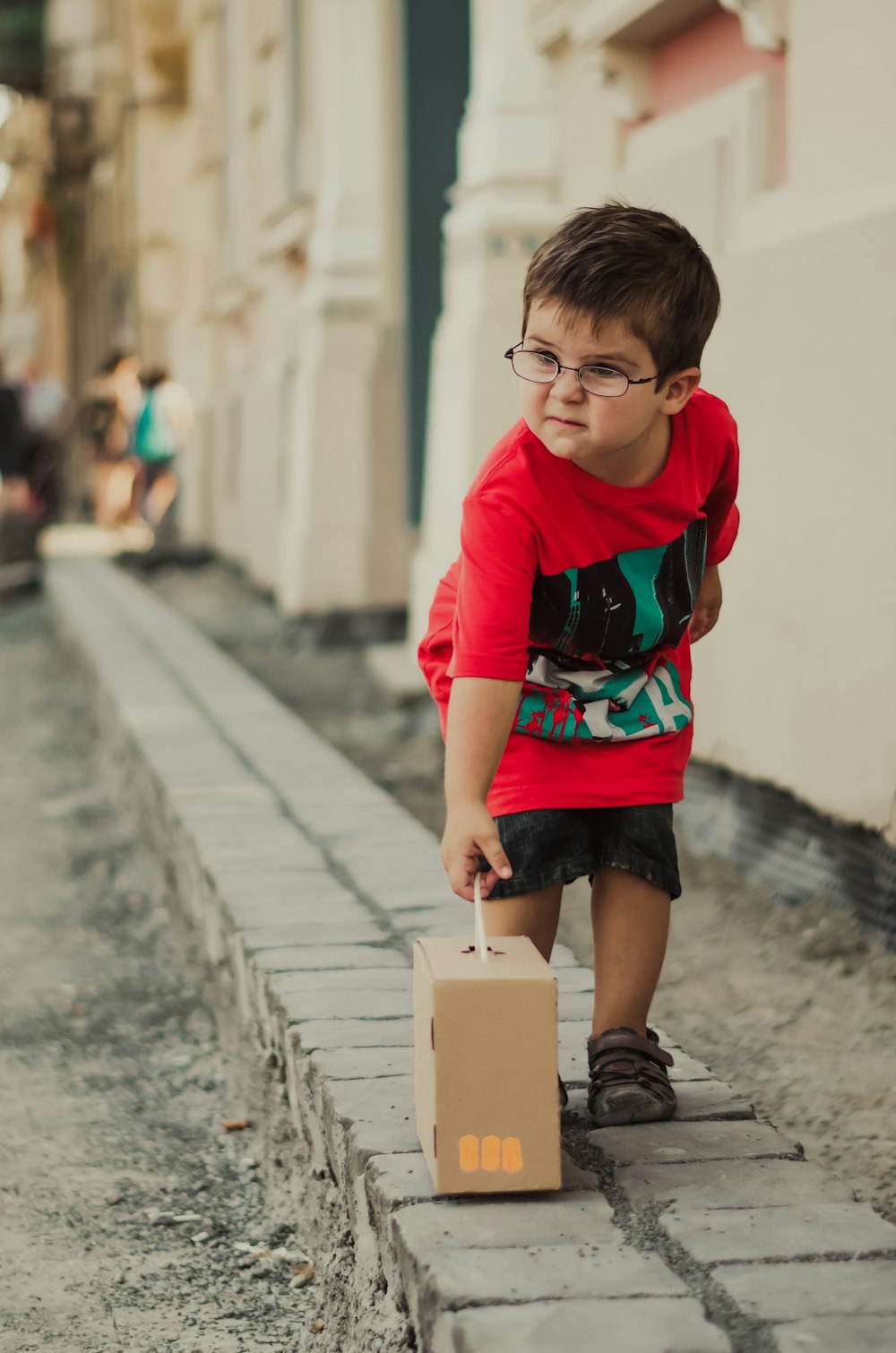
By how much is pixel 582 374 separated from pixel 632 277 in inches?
5.2

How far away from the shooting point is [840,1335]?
5.67ft

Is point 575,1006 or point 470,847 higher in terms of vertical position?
point 470,847

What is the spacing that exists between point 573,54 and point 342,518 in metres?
3.63

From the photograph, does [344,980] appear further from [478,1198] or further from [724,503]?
[724,503]

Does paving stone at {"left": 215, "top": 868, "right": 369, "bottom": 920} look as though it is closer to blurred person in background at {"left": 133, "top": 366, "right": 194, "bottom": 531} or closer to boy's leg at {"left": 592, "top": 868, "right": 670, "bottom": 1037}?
boy's leg at {"left": 592, "top": 868, "right": 670, "bottom": 1037}

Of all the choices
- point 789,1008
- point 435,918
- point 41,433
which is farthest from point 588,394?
point 41,433

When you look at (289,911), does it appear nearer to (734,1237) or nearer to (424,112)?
(734,1237)

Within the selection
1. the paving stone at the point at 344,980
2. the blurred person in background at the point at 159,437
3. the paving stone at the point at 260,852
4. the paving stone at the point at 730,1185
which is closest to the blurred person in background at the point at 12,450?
the blurred person in background at the point at 159,437

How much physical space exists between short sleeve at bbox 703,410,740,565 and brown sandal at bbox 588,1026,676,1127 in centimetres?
71

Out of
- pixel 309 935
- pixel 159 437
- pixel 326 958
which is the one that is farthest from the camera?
pixel 159 437

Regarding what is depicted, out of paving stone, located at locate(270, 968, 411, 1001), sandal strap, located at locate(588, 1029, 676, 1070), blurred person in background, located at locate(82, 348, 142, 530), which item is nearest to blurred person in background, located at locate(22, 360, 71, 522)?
blurred person in background, located at locate(82, 348, 142, 530)

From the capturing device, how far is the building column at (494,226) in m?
6.01

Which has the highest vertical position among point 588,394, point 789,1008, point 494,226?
point 494,226

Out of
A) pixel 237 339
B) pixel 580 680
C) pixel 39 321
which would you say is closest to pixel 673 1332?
pixel 580 680
